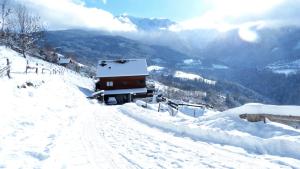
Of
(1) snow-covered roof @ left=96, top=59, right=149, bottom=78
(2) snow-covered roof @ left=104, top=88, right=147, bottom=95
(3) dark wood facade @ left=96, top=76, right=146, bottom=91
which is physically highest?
(1) snow-covered roof @ left=96, top=59, right=149, bottom=78

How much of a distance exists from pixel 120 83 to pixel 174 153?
62.6m

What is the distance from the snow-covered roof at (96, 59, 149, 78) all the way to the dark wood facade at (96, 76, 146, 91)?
0.81 meters

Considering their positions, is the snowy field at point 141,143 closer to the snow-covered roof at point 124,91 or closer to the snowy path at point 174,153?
the snowy path at point 174,153

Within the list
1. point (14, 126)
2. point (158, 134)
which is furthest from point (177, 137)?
point (14, 126)

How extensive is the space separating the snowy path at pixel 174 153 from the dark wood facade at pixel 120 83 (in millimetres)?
56995

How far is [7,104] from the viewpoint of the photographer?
17.4 metres

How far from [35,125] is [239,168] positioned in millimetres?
9620

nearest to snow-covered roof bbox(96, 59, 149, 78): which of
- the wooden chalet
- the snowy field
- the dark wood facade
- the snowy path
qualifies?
the wooden chalet

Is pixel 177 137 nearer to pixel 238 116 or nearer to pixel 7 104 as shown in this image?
pixel 238 116

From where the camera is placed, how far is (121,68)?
252ft

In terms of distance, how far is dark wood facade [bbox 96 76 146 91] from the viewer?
73.7 meters

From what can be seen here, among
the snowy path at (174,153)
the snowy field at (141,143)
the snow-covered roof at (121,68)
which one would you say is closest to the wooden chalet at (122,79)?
the snow-covered roof at (121,68)

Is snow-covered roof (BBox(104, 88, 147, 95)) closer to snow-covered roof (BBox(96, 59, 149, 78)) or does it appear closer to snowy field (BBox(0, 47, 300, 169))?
snow-covered roof (BBox(96, 59, 149, 78))

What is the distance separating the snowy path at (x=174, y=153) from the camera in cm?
→ 1062
